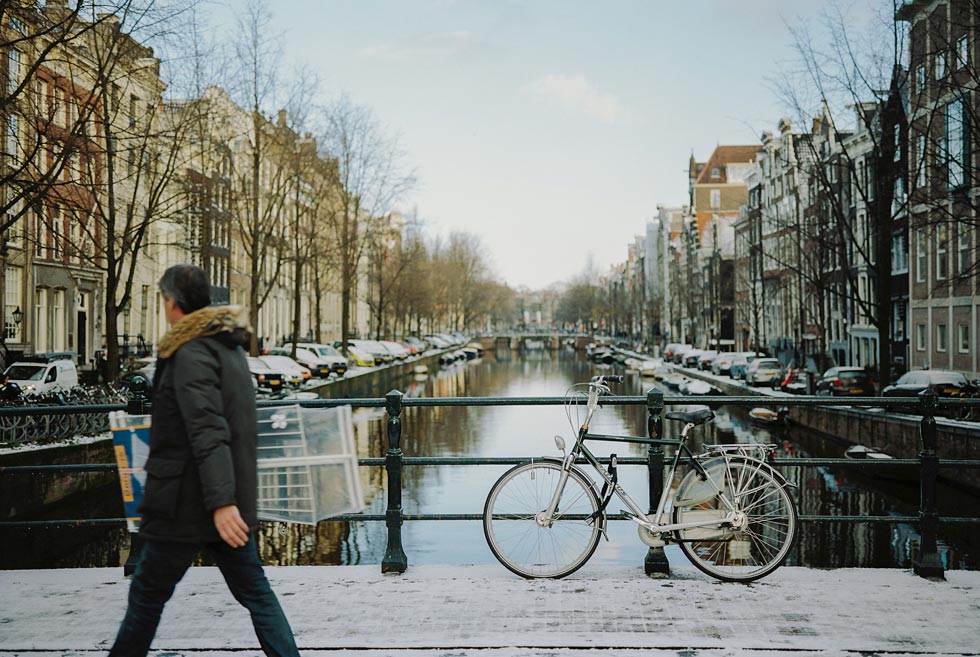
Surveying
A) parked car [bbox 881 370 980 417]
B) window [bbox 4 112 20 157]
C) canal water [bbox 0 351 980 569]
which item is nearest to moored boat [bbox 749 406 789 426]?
canal water [bbox 0 351 980 569]

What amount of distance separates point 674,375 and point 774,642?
53.0 m

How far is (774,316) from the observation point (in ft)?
231

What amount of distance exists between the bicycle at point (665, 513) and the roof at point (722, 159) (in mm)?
111196

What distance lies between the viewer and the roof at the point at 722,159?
375 feet

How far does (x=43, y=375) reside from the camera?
83.8 feet

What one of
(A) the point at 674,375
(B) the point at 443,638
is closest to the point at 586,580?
(B) the point at 443,638

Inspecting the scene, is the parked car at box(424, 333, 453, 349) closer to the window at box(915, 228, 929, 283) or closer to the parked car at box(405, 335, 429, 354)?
the parked car at box(405, 335, 429, 354)

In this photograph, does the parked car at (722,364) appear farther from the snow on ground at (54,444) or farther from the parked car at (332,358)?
the snow on ground at (54,444)

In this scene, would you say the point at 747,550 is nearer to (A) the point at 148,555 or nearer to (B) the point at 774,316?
(A) the point at 148,555

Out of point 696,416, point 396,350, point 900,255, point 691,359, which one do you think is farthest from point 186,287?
point 396,350

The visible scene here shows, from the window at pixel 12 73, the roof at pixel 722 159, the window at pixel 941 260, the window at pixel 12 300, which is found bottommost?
the window at pixel 12 300

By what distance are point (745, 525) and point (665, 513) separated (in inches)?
20.0

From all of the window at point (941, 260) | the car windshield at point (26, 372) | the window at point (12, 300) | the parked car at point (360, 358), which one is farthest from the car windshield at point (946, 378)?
the parked car at point (360, 358)

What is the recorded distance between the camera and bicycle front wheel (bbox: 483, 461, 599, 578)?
6426 millimetres
